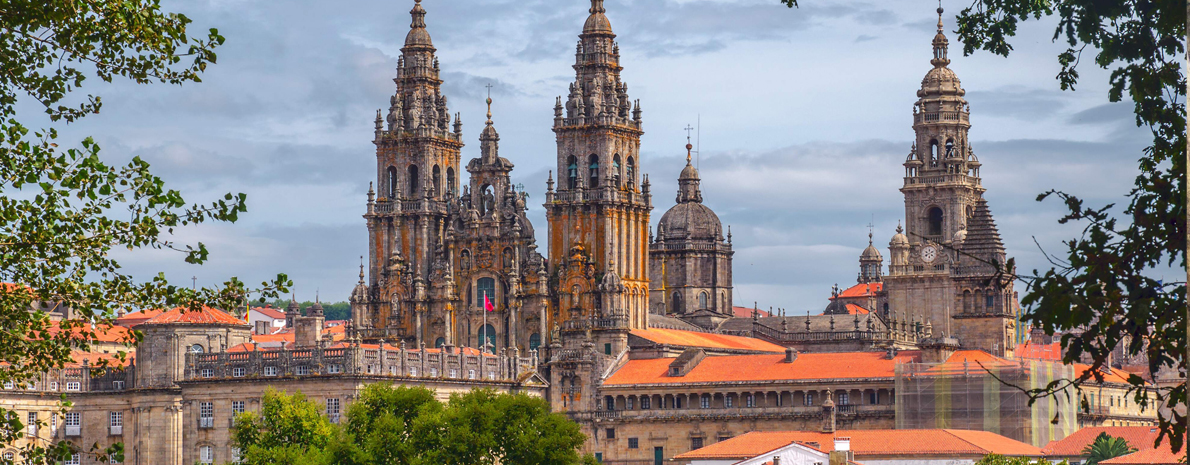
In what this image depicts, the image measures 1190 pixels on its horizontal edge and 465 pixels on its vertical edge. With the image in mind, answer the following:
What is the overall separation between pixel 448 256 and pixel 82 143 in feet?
377

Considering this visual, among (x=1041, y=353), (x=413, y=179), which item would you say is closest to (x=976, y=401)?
(x=1041, y=353)

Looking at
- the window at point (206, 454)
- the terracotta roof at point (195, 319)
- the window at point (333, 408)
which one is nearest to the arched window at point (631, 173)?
the terracotta roof at point (195, 319)

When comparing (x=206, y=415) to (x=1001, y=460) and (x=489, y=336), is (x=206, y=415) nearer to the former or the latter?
(x=489, y=336)

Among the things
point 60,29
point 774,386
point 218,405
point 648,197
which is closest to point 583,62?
point 648,197

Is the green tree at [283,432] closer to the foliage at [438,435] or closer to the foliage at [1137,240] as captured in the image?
the foliage at [438,435]

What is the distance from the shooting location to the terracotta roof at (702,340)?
142 metres

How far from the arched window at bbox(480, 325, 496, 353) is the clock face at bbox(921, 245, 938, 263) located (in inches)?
1392

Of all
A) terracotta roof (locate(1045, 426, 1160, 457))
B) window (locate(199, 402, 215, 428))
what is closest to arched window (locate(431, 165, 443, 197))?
window (locate(199, 402, 215, 428))

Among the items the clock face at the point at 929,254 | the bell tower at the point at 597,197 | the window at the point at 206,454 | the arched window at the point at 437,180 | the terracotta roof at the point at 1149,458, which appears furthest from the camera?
the clock face at the point at 929,254

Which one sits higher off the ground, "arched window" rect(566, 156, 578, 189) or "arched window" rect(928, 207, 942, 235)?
"arched window" rect(566, 156, 578, 189)

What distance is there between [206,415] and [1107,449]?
53936 millimetres

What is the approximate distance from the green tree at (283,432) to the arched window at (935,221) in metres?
75.0

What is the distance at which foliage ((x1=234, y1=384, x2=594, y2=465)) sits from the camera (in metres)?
90.6

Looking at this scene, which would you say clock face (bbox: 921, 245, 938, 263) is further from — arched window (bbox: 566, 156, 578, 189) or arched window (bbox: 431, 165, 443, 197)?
arched window (bbox: 431, 165, 443, 197)
